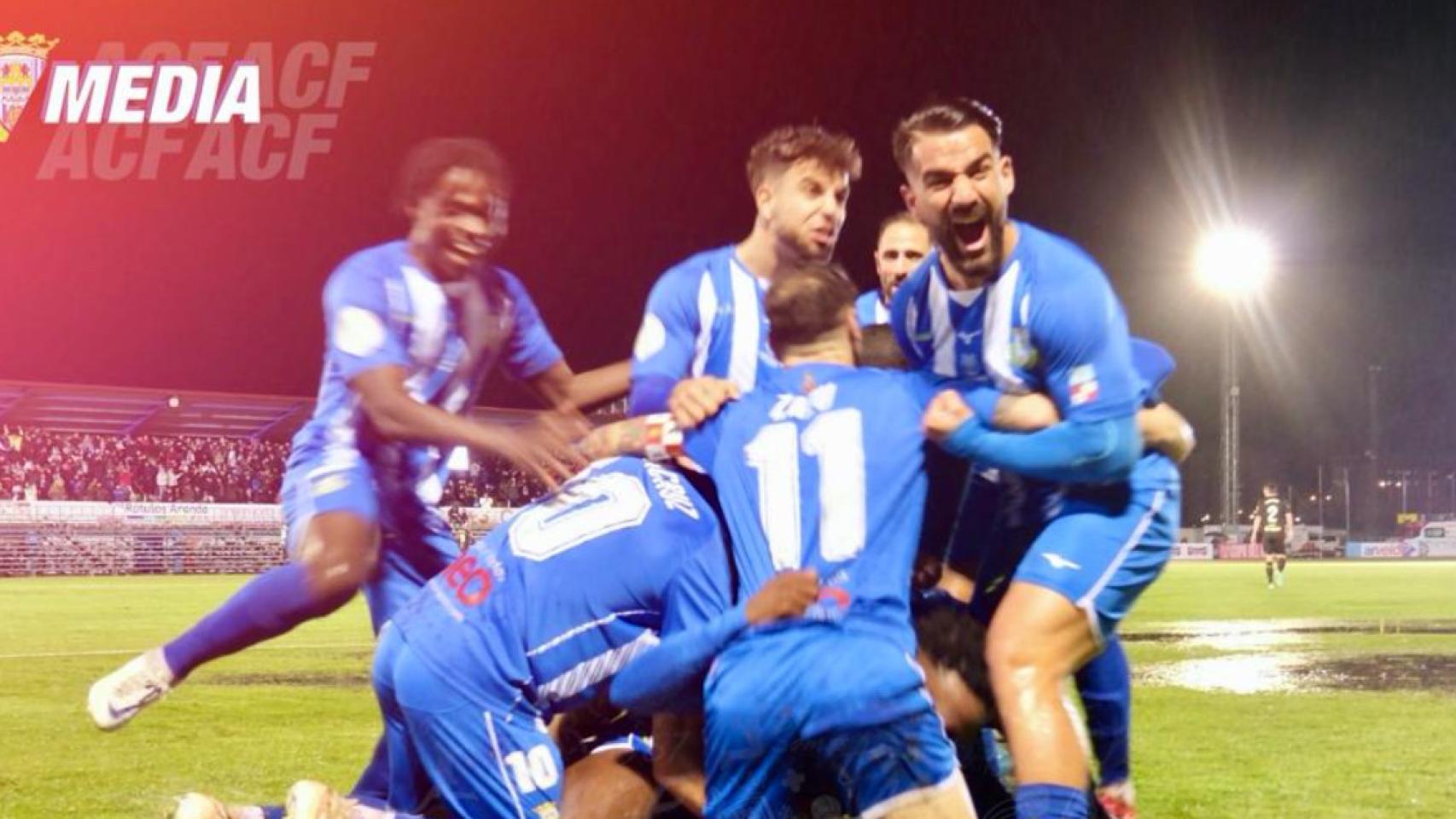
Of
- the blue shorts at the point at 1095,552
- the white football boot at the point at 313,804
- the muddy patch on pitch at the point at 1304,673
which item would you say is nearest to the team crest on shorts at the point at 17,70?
the muddy patch on pitch at the point at 1304,673

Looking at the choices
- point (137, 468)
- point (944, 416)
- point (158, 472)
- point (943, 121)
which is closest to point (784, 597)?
point (944, 416)

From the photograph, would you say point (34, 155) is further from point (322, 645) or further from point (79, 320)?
point (322, 645)

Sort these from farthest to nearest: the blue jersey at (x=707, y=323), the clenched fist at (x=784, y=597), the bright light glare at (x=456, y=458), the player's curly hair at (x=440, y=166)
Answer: the bright light glare at (x=456, y=458) < the player's curly hair at (x=440, y=166) < the blue jersey at (x=707, y=323) < the clenched fist at (x=784, y=597)

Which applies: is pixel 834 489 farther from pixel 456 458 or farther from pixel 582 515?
pixel 456 458

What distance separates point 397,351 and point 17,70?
106 feet

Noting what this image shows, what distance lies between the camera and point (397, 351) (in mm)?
5121

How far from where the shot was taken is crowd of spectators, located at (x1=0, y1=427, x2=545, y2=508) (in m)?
33.8

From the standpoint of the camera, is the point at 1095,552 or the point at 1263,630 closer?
the point at 1095,552

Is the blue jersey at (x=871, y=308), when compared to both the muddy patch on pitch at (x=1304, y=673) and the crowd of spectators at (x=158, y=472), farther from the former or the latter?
the crowd of spectators at (x=158, y=472)

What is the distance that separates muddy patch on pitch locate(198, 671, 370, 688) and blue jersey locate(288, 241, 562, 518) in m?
6.83

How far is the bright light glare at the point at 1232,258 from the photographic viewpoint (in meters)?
41.0

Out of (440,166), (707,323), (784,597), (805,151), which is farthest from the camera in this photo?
(440,166)

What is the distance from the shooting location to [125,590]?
2475 centimetres

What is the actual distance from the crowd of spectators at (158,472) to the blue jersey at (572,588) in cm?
2903
